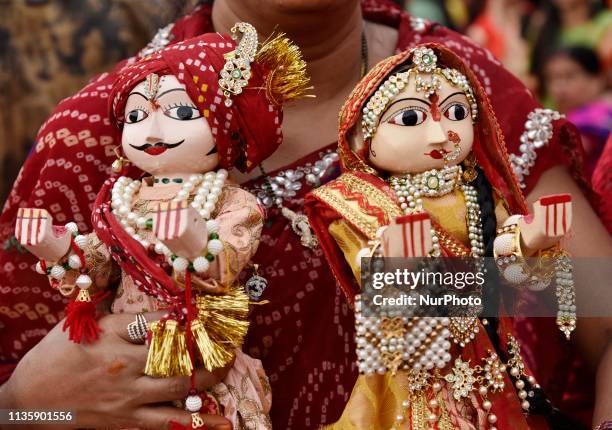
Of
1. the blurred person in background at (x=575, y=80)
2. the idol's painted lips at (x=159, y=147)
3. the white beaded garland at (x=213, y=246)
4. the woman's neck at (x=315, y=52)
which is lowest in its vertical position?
the white beaded garland at (x=213, y=246)

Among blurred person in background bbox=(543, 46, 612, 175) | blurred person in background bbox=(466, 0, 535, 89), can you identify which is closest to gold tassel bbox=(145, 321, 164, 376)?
blurred person in background bbox=(543, 46, 612, 175)

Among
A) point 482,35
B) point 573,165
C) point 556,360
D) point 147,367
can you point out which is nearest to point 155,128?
point 147,367

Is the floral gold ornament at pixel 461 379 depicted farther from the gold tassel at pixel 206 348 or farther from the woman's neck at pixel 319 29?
the woman's neck at pixel 319 29

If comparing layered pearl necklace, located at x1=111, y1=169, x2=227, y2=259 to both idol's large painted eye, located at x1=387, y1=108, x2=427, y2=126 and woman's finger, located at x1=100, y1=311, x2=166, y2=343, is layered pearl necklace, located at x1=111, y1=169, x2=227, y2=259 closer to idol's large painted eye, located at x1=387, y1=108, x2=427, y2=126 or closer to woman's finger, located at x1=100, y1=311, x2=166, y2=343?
woman's finger, located at x1=100, y1=311, x2=166, y2=343

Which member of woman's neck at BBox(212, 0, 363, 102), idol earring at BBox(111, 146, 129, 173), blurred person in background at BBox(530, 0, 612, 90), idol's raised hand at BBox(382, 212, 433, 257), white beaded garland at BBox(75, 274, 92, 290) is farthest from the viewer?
blurred person in background at BBox(530, 0, 612, 90)

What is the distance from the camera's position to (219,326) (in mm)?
1708

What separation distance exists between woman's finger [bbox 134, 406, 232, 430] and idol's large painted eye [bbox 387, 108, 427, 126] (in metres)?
0.56

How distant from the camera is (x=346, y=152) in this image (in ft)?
5.91

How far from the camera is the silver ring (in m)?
1.78

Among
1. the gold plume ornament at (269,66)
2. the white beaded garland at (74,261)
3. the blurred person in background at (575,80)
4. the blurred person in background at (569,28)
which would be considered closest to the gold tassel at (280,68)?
the gold plume ornament at (269,66)

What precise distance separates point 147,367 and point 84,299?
6.3 inches

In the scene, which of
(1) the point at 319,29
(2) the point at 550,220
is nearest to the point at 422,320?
(2) the point at 550,220

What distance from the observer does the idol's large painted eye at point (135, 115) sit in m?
1.78

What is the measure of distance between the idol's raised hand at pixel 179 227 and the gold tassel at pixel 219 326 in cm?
13
